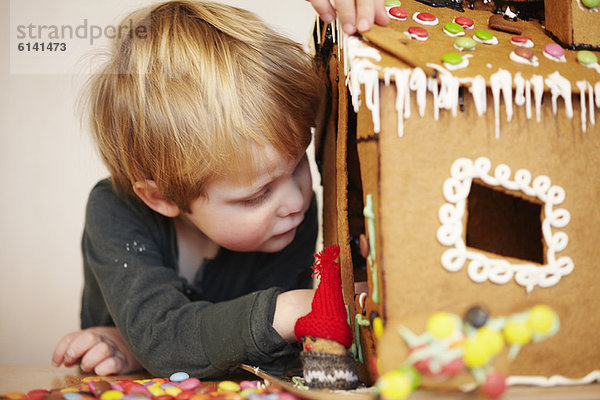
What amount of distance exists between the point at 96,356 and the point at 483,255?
732mm

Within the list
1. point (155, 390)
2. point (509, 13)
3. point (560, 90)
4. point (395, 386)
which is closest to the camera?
point (395, 386)

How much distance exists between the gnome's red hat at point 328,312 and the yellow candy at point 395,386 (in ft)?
0.59

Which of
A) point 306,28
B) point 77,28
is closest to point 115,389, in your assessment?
point 77,28

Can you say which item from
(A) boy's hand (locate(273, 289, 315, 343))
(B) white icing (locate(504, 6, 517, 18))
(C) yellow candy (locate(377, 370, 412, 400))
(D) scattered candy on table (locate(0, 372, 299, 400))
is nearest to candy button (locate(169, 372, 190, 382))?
(D) scattered candy on table (locate(0, 372, 299, 400))

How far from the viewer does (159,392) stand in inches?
27.9

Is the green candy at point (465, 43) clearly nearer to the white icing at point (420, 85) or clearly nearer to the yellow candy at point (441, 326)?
the white icing at point (420, 85)

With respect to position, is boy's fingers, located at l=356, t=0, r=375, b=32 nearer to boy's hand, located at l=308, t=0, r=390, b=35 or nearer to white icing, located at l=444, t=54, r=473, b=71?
boy's hand, located at l=308, t=0, r=390, b=35

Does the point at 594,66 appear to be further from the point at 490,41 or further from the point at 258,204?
the point at 258,204

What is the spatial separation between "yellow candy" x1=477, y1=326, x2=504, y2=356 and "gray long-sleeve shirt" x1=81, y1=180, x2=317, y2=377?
0.35m

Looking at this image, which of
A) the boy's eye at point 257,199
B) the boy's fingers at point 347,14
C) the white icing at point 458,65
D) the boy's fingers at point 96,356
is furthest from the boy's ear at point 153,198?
the white icing at point 458,65

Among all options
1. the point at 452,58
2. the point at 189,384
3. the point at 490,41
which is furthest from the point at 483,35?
the point at 189,384

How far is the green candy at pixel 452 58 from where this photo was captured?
2.01 feet

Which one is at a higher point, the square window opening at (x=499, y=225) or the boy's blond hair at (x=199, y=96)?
the boy's blond hair at (x=199, y=96)

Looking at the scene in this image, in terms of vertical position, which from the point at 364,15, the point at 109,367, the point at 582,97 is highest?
the point at 364,15
